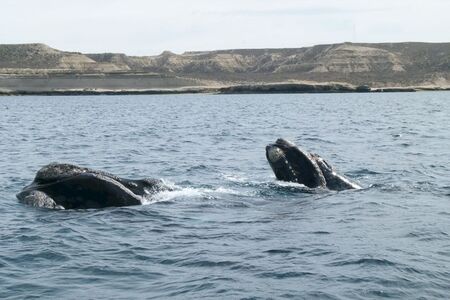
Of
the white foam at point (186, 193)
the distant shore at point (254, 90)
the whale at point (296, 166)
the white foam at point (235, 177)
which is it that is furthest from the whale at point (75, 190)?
the distant shore at point (254, 90)

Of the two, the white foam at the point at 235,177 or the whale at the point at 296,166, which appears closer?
the whale at the point at 296,166

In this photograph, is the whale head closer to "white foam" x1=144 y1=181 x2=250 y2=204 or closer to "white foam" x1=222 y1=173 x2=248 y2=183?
"white foam" x1=144 y1=181 x2=250 y2=204

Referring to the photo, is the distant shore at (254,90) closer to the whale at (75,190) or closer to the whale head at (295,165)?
the whale head at (295,165)

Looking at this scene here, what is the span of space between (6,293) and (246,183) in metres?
→ 12.5

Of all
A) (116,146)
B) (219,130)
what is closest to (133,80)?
(219,130)

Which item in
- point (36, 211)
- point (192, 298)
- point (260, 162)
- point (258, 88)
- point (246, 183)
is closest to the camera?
point (192, 298)

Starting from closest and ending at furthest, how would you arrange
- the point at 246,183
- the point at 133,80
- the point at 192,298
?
the point at 192,298 < the point at 246,183 < the point at 133,80

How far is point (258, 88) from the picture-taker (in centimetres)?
15562

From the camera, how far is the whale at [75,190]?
59.6 feet

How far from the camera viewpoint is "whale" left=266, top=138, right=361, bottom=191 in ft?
69.1

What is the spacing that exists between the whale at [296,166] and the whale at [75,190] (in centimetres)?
437

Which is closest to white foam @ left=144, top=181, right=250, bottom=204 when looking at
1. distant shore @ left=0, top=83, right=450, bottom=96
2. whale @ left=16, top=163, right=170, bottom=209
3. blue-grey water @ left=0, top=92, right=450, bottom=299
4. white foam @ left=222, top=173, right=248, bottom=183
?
blue-grey water @ left=0, top=92, right=450, bottom=299

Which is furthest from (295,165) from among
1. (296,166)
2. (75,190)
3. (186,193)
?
(75,190)

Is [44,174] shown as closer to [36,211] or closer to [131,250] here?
[36,211]
